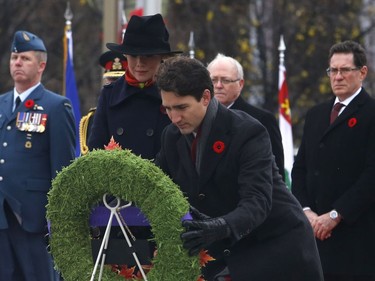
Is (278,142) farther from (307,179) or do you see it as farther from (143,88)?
(143,88)

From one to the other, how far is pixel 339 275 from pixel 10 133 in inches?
109

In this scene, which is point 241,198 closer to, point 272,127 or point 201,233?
point 201,233

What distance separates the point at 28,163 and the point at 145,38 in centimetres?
247

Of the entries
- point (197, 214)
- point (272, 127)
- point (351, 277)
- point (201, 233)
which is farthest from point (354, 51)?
point (201, 233)

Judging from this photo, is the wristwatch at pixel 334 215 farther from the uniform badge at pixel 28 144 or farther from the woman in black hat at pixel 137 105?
the uniform badge at pixel 28 144

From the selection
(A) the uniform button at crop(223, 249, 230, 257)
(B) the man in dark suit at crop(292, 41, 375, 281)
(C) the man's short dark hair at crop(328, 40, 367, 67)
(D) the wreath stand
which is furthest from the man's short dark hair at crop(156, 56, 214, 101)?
(C) the man's short dark hair at crop(328, 40, 367, 67)

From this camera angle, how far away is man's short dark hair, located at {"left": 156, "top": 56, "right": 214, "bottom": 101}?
5.47m

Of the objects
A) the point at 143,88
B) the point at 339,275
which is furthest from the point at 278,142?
the point at 143,88

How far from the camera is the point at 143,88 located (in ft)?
22.8

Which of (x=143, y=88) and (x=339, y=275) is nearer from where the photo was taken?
(x=143, y=88)

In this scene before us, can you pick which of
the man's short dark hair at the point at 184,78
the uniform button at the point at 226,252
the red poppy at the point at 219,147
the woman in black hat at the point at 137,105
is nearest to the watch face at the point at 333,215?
the woman in black hat at the point at 137,105

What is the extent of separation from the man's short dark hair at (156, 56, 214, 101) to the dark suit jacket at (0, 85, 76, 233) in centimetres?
346

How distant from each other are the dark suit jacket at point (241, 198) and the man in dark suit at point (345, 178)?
269 centimetres

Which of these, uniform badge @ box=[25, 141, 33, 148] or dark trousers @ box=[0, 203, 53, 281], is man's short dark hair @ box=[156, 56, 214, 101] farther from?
dark trousers @ box=[0, 203, 53, 281]
